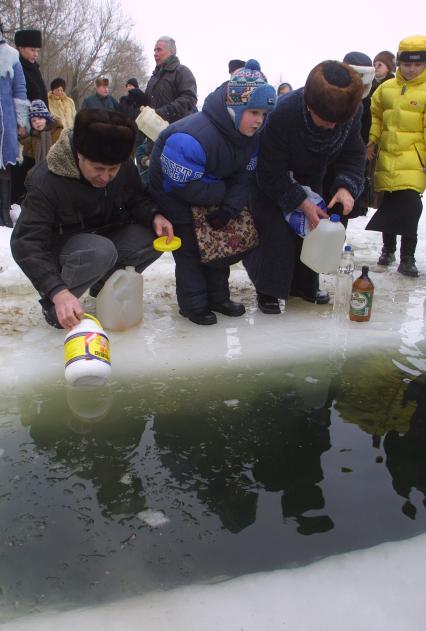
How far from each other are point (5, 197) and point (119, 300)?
8.45ft

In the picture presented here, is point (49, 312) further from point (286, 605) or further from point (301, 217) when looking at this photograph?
point (286, 605)

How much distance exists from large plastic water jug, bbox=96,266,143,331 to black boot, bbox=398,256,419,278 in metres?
2.15

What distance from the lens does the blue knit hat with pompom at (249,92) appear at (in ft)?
9.02

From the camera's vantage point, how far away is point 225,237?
10.2 feet

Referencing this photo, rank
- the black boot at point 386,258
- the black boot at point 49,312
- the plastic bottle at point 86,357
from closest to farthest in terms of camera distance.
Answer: the plastic bottle at point 86,357 < the black boot at point 49,312 < the black boot at point 386,258

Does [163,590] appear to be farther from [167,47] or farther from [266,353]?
[167,47]

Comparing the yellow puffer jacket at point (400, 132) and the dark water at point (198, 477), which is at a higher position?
the yellow puffer jacket at point (400, 132)

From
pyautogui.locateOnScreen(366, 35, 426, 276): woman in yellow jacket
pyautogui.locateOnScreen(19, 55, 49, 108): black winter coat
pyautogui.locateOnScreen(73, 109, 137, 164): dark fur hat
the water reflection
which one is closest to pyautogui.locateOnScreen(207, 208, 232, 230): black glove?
pyautogui.locateOnScreen(73, 109, 137, 164): dark fur hat

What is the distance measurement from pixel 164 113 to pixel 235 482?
4273 millimetres

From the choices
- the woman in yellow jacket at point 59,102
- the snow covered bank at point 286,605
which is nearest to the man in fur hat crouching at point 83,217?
the snow covered bank at point 286,605

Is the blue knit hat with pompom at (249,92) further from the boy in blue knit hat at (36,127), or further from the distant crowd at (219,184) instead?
the boy in blue knit hat at (36,127)

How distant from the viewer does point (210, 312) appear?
3.22 meters

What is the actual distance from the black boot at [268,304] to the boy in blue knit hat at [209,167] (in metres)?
0.17

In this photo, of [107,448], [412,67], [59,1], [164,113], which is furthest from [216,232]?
[59,1]
